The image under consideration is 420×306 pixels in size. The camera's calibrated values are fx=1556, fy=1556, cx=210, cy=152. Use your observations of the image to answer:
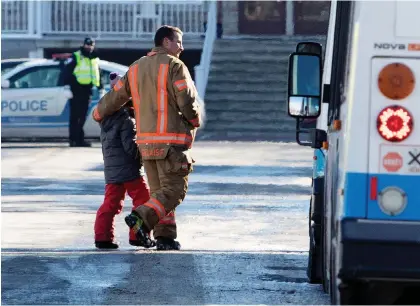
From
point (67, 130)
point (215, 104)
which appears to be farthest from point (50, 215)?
point (215, 104)

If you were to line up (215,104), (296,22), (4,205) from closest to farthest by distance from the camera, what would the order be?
1. (4,205)
2. (215,104)
3. (296,22)

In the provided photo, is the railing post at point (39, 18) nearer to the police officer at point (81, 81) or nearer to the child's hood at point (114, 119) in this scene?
the police officer at point (81, 81)

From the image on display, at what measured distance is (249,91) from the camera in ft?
107

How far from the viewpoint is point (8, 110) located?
86.2ft

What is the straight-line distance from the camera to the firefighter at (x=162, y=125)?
37.1 feet

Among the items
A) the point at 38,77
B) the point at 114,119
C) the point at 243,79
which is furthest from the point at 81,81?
the point at 114,119

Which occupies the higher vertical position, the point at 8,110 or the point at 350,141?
the point at 350,141

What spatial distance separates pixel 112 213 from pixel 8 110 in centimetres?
1469

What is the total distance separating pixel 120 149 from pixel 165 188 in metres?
0.70

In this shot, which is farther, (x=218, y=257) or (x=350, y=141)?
(x=218, y=257)

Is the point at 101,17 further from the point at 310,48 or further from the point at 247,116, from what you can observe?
the point at 310,48

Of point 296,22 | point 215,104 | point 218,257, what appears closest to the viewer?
point 218,257

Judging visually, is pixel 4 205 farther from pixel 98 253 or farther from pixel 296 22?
pixel 296 22

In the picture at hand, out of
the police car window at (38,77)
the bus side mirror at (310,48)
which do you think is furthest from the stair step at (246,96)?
the bus side mirror at (310,48)
